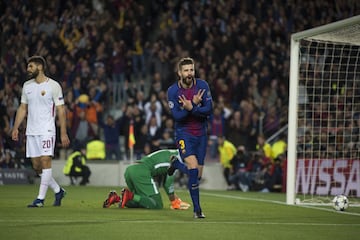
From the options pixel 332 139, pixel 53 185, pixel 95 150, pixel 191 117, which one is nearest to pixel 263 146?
pixel 332 139

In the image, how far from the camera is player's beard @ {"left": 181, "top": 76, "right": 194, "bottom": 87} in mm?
11602

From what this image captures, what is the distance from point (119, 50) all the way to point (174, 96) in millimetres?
14924

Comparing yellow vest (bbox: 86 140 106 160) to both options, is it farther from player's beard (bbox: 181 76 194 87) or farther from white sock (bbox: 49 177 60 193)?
player's beard (bbox: 181 76 194 87)

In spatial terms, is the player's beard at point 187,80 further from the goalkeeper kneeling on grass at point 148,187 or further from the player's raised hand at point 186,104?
the goalkeeper kneeling on grass at point 148,187

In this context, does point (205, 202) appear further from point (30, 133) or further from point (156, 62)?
point (156, 62)

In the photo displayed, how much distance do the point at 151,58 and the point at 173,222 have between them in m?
15.7

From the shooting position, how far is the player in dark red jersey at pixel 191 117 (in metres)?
11.5

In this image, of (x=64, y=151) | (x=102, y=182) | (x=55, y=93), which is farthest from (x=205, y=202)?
(x=64, y=151)

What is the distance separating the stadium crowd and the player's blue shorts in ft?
33.3

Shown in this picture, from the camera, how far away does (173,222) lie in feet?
36.2

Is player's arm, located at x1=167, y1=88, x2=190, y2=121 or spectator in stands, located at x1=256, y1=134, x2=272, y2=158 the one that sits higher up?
player's arm, located at x1=167, y1=88, x2=190, y2=121

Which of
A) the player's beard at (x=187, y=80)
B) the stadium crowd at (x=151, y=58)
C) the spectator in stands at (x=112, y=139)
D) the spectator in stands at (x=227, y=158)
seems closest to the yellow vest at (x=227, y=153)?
the spectator in stands at (x=227, y=158)

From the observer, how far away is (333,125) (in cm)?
2014

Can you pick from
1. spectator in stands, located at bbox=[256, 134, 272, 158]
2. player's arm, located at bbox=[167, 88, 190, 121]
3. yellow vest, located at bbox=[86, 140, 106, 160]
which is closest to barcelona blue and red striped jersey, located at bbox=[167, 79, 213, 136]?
player's arm, located at bbox=[167, 88, 190, 121]
